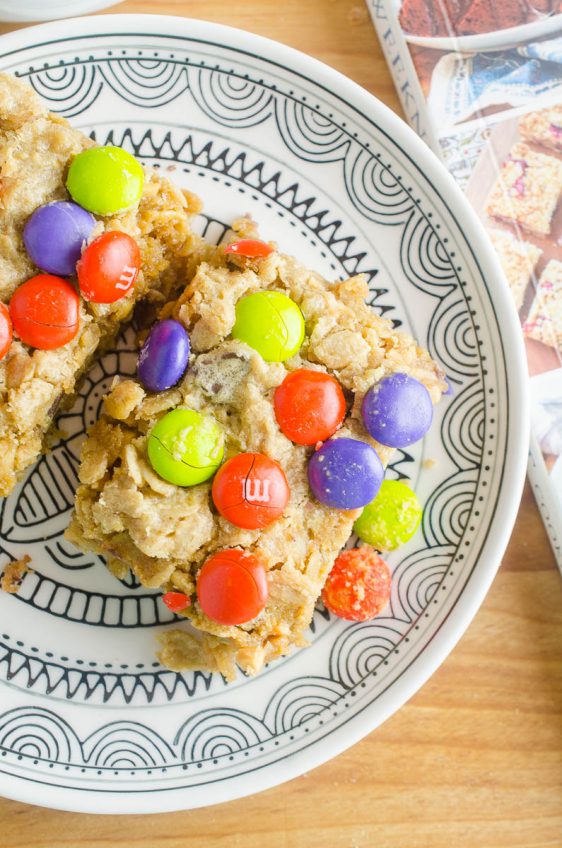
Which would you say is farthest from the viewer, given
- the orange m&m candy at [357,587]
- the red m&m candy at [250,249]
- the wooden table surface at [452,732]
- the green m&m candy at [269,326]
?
the wooden table surface at [452,732]

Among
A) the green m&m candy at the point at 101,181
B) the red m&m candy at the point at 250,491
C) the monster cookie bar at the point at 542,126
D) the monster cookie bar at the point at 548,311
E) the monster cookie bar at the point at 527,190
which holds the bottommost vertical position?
the red m&m candy at the point at 250,491

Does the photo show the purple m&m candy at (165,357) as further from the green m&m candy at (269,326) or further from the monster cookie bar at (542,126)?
the monster cookie bar at (542,126)

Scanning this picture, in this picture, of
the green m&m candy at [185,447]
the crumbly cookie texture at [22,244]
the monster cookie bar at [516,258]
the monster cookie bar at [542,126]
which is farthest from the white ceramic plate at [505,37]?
the green m&m candy at [185,447]

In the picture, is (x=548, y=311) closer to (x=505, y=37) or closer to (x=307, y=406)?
(x=505, y=37)

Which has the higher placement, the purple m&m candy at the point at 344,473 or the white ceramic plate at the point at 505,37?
the white ceramic plate at the point at 505,37

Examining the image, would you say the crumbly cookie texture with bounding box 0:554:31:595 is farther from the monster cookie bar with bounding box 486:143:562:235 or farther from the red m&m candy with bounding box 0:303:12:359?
the monster cookie bar with bounding box 486:143:562:235
